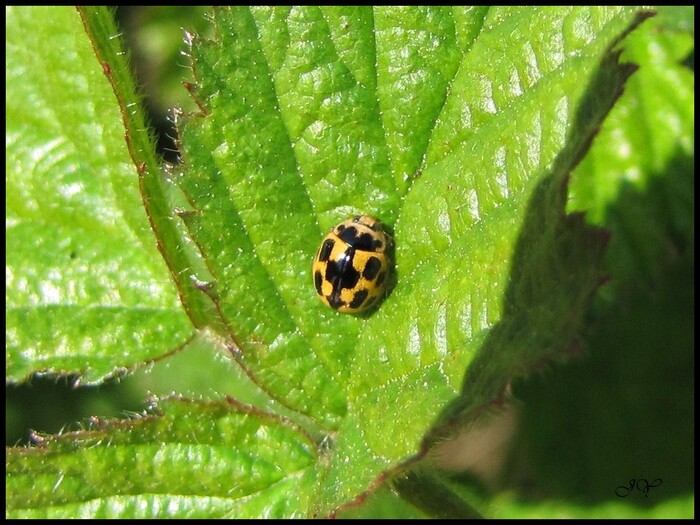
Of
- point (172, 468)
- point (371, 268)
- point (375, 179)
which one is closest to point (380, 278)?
point (371, 268)

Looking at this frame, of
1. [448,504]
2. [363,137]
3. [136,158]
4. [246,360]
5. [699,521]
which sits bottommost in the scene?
[699,521]

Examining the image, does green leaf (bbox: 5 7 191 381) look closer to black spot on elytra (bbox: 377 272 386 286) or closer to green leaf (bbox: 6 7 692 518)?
green leaf (bbox: 6 7 692 518)

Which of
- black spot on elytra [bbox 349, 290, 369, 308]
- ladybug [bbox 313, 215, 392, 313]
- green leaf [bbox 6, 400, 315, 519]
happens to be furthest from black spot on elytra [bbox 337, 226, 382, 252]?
green leaf [bbox 6, 400, 315, 519]

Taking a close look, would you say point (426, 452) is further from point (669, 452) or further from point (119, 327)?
point (669, 452)

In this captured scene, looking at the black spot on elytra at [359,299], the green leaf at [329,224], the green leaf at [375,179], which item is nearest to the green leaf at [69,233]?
the green leaf at [329,224]

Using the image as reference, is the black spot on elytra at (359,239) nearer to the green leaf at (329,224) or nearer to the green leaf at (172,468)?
the green leaf at (329,224)

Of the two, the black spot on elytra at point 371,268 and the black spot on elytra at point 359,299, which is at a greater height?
the black spot on elytra at point 371,268

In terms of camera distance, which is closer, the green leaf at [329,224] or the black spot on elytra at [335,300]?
the green leaf at [329,224]

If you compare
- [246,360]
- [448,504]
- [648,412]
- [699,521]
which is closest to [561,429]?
[648,412]
